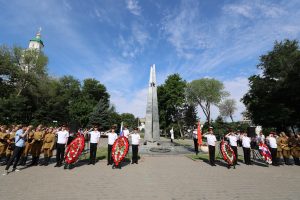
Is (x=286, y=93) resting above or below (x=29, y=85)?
below

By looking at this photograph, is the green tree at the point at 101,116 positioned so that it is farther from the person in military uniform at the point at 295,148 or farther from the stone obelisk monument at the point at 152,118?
the person in military uniform at the point at 295,148

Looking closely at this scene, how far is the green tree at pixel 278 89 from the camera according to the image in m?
28.6

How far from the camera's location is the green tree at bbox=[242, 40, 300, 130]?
28.6 meters

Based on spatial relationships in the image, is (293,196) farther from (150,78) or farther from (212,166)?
(150,78)

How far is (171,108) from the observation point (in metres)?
49.1

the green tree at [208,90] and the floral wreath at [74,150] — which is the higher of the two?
the green tree at [208,90]

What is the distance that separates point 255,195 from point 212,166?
4959 mm

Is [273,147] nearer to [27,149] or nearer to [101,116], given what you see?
[27,149]

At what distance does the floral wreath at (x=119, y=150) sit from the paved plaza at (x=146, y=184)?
28.3 inches

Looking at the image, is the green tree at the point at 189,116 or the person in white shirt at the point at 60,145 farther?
the green tree at the point at 189,116

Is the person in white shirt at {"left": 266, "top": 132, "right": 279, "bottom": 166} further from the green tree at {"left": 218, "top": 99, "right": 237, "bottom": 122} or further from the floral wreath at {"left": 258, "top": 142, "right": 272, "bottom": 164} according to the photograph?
the green tree at {"left": 218, "top": 99, "right": 237, "bottom": 122}

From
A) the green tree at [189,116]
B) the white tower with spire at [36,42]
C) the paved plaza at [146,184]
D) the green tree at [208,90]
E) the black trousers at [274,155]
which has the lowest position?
the paved plaza at [146,184]

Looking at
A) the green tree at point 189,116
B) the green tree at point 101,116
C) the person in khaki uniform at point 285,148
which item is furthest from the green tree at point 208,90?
the person in khaki uniform at point 285,148

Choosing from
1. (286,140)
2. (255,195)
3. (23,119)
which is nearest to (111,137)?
(255,195)
